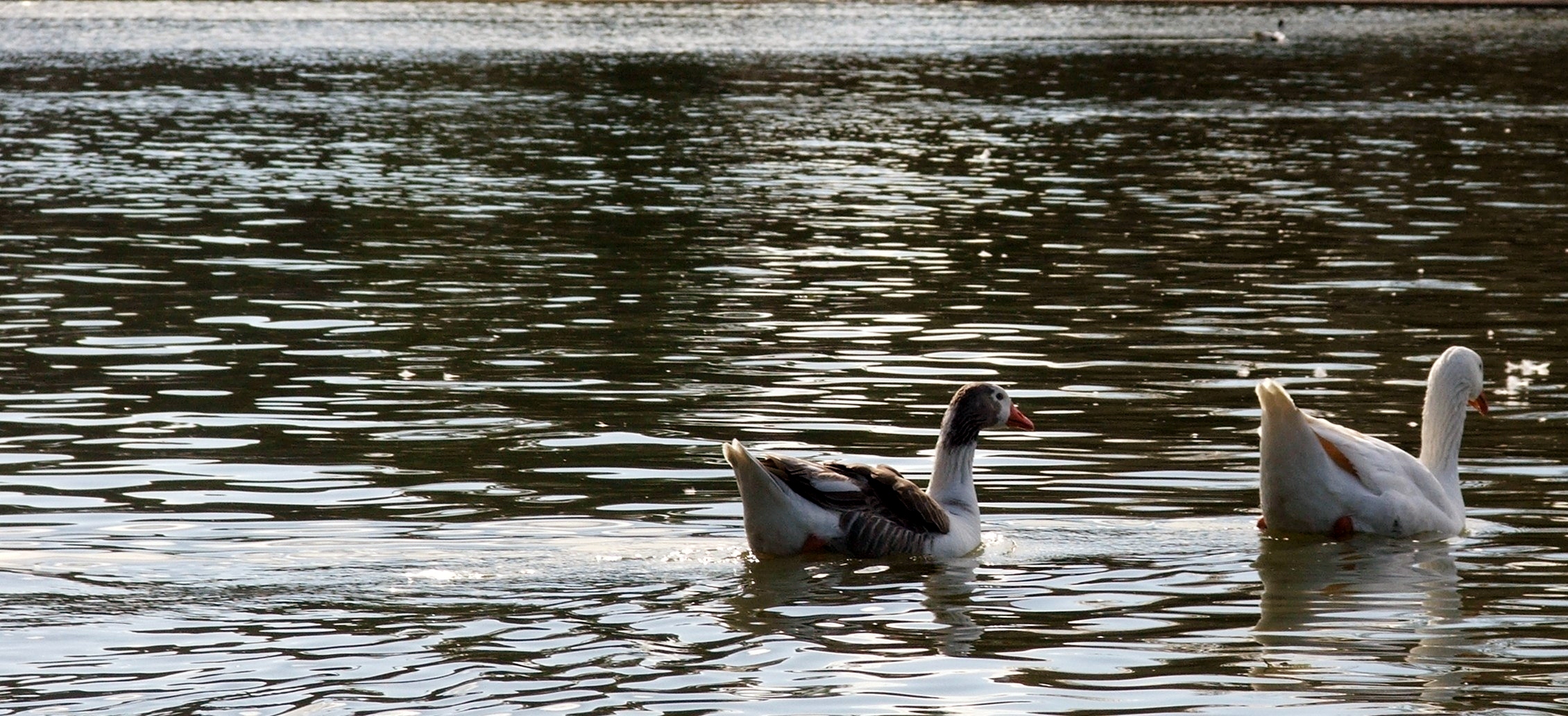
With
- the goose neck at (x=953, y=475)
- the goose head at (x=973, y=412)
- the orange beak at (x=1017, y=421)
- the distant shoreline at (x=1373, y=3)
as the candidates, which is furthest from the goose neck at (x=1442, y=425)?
the distant shoreline at (x=1373, y=3)

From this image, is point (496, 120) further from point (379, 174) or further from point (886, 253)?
point (886, 253)

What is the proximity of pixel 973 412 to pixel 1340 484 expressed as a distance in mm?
2120

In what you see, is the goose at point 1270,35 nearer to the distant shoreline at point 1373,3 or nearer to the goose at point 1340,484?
the distant shoreline at point 1373,3

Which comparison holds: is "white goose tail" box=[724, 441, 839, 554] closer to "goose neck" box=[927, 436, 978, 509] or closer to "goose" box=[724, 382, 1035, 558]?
"goose" box=[724, 382, 1035, 558]

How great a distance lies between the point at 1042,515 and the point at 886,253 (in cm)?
1284

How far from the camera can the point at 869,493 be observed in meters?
11.4

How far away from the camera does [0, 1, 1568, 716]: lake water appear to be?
9234mm

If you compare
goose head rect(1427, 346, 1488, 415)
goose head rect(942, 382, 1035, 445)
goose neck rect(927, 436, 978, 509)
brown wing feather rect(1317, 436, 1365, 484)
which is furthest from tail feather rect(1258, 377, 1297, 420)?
goose head rect(1427, 346, 1488, 415)

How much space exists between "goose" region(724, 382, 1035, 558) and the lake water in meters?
0.20

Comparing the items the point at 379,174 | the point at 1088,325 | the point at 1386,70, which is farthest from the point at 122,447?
the point at 1386,70

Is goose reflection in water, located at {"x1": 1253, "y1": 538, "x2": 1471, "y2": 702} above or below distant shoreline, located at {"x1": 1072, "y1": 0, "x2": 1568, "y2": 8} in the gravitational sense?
below

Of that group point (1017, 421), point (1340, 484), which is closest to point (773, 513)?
point (1017, 421)

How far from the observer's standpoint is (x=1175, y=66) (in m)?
64.9

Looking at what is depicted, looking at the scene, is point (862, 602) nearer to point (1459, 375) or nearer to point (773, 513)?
point (773, 513)
